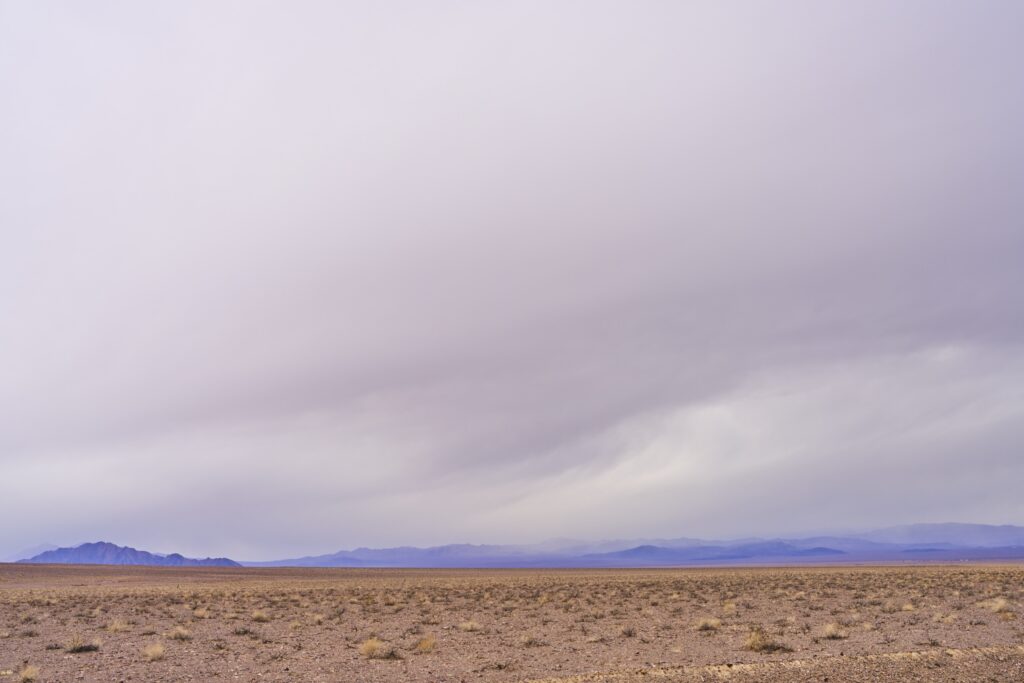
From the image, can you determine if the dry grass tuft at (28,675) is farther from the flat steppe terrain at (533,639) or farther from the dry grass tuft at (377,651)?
the dry grass tuft at (377,651)

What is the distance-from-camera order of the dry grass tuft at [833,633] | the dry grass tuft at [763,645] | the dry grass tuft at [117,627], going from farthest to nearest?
the dry grass tuft at [117,627], the dry grass tuft at [833,633], the dry grass tuft at [763,645]

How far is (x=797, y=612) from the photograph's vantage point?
30141 mm

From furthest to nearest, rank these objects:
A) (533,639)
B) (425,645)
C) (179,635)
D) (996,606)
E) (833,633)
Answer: (996,606) < (179,635) < (533,639) < (833,633) < (425,645)

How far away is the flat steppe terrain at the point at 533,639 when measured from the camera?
1711 centimetres

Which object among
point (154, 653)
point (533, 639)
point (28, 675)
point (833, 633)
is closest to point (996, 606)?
point (833, 633)

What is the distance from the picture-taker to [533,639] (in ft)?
75.1

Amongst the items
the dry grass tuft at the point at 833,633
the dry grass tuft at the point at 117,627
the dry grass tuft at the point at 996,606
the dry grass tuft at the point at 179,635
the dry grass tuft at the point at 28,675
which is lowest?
the dry grass tuft at the point at 996,606

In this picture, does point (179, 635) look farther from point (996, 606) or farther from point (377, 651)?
point (996, 606)

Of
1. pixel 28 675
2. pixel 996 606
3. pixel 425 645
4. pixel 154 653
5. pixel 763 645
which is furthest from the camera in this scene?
pixel 996 606

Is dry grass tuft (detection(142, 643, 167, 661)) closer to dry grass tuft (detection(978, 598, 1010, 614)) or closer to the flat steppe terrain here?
the flat steppe terrain

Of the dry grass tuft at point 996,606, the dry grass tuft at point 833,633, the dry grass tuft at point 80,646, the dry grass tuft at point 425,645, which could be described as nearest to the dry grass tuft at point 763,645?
the dry grass tuft at point 833,633

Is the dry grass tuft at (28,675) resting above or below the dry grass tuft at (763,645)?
above

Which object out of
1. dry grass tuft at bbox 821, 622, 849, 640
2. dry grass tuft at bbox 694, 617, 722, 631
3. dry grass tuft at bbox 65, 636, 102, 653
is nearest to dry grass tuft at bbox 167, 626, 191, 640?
dry grass tuft at bbox 65, 636, 102, 653

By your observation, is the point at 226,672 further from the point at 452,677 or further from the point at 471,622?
the point at 471,622
